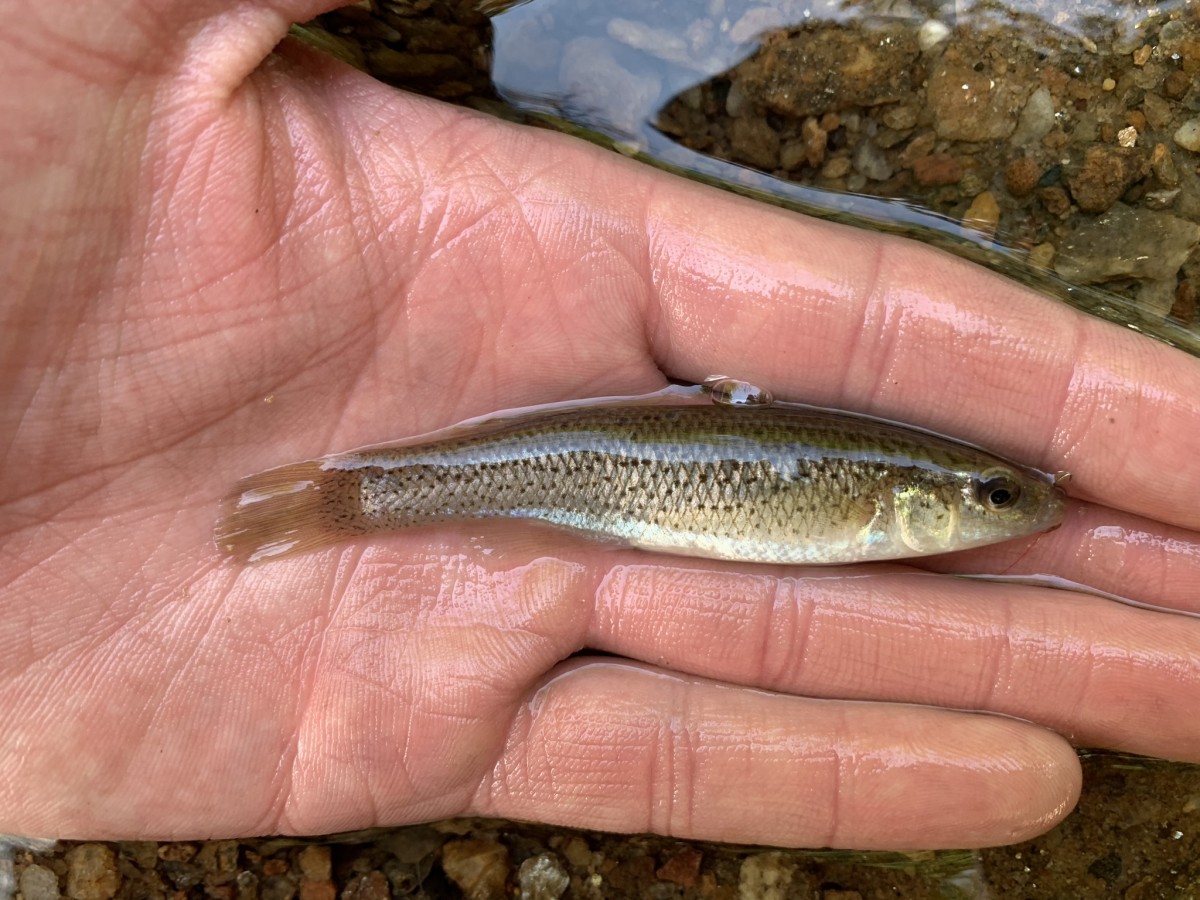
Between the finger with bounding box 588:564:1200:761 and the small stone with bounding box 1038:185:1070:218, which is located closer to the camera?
the finger with bounding box 588:564:1200:761

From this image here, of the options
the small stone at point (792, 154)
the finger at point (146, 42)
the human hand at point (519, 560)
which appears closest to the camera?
the finger at point (146, 42)

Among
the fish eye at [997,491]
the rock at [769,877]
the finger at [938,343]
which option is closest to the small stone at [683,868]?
the rock at [769,877]

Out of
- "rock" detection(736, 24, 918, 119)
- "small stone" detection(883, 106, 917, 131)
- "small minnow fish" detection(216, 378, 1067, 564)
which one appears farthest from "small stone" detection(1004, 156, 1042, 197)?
"small minnow fish" detection(216, 378, 1067, 564)

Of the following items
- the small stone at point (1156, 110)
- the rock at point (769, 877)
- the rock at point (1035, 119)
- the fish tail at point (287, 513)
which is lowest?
the rock at point (769, 877)

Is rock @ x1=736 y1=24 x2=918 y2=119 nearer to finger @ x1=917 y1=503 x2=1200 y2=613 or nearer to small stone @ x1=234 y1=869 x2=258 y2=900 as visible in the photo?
finger @ x1=917 y1=503 x2=1200 y2=613

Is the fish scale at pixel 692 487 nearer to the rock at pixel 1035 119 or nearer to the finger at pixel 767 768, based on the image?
the finger at pixel 767 768

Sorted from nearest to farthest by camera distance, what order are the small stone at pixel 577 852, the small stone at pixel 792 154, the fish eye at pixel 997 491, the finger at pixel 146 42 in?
the finger at pixel 146 42 < the fish eye at pixel 997 491 < the small stone at pixel 792 154 < the small stone at pixel 577 852
